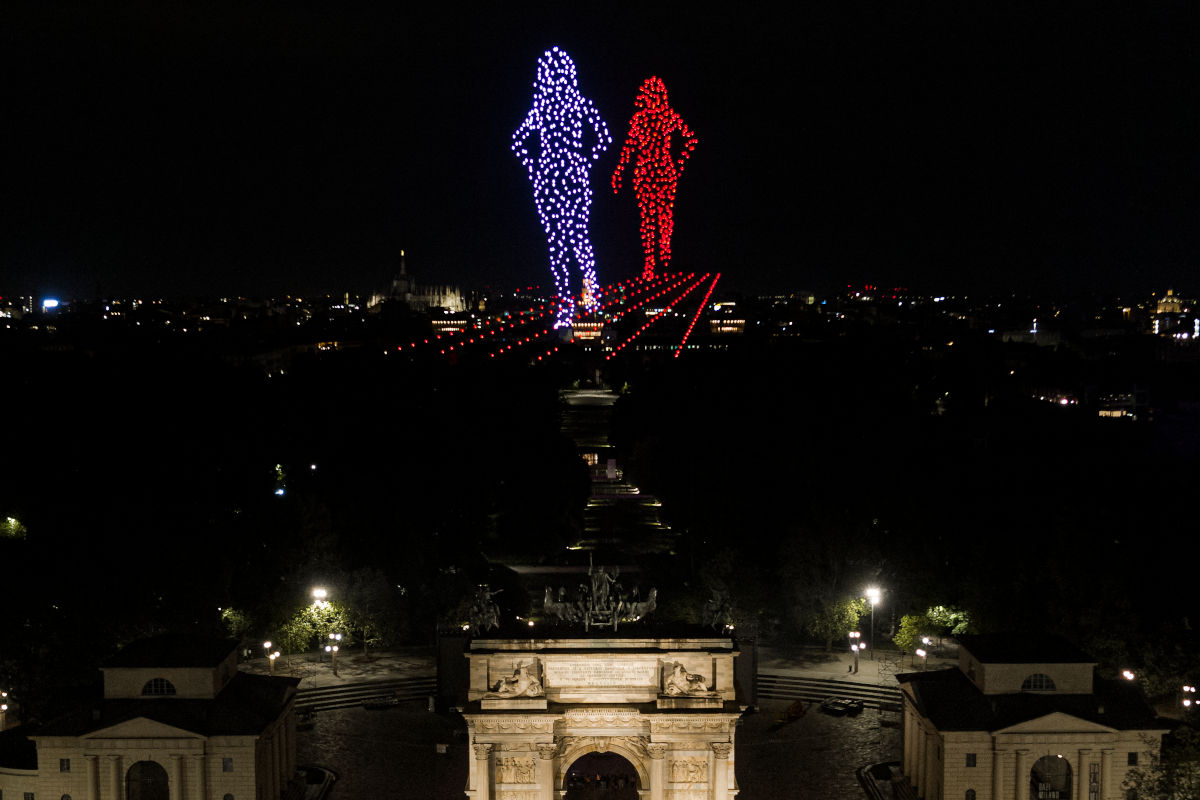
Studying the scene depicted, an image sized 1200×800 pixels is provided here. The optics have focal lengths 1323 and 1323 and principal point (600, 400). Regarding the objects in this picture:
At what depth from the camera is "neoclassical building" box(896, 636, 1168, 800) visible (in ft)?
96.3

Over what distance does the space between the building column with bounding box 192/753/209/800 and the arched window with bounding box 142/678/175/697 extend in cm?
190

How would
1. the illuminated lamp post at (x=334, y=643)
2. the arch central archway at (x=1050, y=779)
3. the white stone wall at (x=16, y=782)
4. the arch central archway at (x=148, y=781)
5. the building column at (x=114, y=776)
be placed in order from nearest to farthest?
the building column at (x=114, y=776) → the white stone wall at (x=16, y=782) → the arch central archway at (x=1050, y=779) → the arch central archway at (x=148, y=781) → the illuminated lamp post at (x=334, y=643)

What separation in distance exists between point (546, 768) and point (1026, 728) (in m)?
10.7

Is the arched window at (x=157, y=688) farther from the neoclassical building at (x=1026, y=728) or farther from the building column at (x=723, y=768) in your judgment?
the neoclassical building at (x=1026, y=728)

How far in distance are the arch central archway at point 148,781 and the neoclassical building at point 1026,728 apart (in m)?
17.7

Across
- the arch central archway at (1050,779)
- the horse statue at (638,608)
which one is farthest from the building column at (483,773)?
the arch central archway at (1050,779)

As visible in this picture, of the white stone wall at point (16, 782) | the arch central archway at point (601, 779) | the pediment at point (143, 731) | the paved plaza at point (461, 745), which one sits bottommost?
the arch central archway at point (601, 779)

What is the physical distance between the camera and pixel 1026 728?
29328 mm

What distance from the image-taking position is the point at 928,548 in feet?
147

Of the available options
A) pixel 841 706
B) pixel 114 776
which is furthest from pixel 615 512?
pixel 114 776

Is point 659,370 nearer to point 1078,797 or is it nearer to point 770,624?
point 770,624

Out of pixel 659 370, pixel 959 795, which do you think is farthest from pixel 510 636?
pixel 659 370

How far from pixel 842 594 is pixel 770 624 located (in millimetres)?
2783

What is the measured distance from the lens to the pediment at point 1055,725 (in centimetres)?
2927
